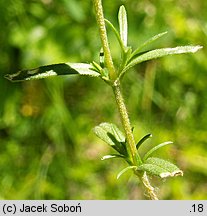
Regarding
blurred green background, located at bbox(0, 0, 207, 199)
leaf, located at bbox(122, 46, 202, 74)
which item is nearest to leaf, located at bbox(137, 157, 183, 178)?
leaf, located at bbox(122, 46, 202, 74)

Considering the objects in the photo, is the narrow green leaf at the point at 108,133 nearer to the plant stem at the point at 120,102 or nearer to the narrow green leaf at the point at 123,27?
the plant stem at the point at 120,102

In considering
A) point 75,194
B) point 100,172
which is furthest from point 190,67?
point 75,194

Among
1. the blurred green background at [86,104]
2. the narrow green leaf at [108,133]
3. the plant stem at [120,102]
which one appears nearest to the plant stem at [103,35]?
the plant stem at [120,102]

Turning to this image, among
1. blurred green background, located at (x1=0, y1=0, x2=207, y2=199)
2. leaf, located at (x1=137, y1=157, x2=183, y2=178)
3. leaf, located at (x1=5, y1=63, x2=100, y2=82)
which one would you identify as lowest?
leaf, located at (x1=137, y1=157, x2=183, y2=178)

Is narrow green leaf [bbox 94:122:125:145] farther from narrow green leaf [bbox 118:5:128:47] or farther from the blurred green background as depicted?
the blurred green background

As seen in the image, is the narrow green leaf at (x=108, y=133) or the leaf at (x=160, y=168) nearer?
the leaf at (x=160, y=168)

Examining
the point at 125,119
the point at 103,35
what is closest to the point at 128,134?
the point at 125,119

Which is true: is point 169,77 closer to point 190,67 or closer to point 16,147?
point 190,67

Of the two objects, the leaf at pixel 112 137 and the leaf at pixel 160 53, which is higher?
the leaf at pixel 160 53
